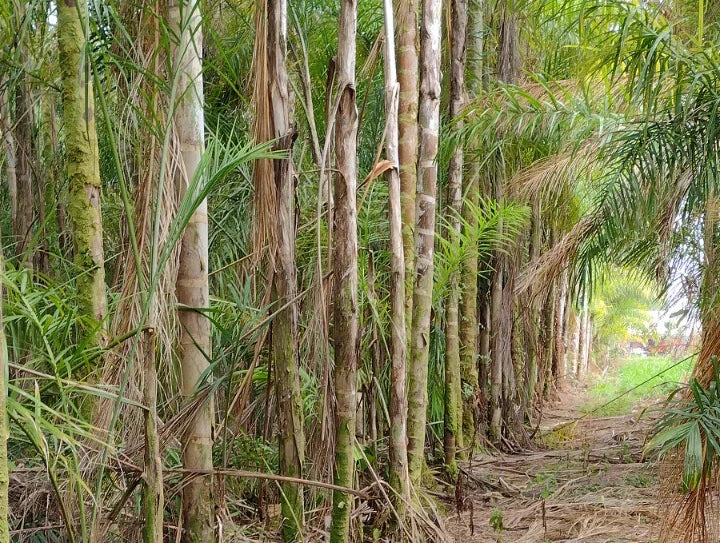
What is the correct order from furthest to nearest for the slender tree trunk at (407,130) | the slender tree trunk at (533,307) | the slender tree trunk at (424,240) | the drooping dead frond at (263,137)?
the slender tree trunk at (533,307)
the slender tree trunk at (424,240)
the slender tree trunk at (407,130)
the drooping dead frond at (263,137)

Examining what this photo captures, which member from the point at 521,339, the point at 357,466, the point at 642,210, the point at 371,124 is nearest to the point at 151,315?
the point at 357,466

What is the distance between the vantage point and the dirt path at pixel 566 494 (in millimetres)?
4449

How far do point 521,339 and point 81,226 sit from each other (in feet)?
21.3

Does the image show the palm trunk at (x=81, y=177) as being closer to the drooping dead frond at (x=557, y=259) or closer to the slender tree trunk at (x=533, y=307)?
the drooping dead frond at (x=557, y=259)

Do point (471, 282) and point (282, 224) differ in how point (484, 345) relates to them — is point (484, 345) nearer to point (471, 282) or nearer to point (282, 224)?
Result: point (471, 282)

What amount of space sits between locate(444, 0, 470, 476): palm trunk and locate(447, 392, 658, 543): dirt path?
1.48 ft

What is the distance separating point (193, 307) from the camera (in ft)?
8.52

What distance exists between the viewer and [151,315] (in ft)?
7.44

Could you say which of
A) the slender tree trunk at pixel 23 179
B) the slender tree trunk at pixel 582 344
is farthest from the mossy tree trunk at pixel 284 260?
the slender tree trunk at pixel 582 344

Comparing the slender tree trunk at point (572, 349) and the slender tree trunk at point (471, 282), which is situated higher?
the slender tree trunk at point (471, 282)

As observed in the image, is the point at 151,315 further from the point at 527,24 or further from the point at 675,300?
the point at 527,24

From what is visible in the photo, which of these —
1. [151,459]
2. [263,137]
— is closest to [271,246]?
[263,137]

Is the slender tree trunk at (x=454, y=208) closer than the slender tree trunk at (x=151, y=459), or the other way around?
the slender tree trunk at (x=151, y=459)

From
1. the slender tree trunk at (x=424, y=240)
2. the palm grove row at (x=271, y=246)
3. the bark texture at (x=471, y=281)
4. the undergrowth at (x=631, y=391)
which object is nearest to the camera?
the palm grove row at (x=271, y=246)
